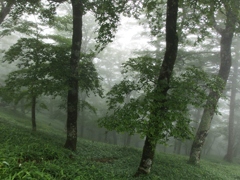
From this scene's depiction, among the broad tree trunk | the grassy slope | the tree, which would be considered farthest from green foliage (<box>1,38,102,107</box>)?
the broad tree trunk

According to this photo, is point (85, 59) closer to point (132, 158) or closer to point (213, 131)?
point (132, 158)

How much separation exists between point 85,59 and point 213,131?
24.9 metres

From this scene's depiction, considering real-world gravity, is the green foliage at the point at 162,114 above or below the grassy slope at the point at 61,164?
above

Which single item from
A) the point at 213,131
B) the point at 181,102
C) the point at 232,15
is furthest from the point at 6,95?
the point at 213,131

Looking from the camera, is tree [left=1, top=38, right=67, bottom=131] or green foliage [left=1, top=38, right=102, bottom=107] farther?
tree [left=1, top=38, right=67, bottom=131]

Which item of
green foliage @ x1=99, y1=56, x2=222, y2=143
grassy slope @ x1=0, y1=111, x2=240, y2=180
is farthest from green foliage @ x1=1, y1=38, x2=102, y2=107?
green foliage @ x1=99, y1=56, x2=222, y2=143

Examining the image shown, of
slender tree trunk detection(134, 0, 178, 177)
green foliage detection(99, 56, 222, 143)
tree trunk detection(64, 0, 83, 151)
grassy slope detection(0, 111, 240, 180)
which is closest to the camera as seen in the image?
grassy slope detection(0, 111, 240, 180)

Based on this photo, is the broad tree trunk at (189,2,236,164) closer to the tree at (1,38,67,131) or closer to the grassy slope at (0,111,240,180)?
the grassy slope at (0,111,240,180)

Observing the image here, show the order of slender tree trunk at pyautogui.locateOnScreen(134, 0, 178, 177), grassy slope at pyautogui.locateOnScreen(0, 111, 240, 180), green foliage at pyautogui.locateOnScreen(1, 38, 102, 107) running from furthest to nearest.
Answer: green foliage at pyautogui.locateOnScreen(1, 38, 102, 107) → slender tree trunk at pyautogui.locateOnScreen(134, 0, 178, 177) → grassy slope at pyautogui.locateOnScreen(0, 111, 240, 180)

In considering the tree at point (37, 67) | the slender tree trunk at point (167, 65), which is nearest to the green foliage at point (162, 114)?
the slender tree trunk at point (167, 65)

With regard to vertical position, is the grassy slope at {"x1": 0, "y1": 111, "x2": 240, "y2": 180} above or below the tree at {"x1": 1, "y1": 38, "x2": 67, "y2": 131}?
below

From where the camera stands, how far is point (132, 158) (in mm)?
10297

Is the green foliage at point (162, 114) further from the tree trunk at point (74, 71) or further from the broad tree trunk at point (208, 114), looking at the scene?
the broad tree trunk at point (208, 114)

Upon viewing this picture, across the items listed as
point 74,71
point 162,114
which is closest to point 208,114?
point 162,114
